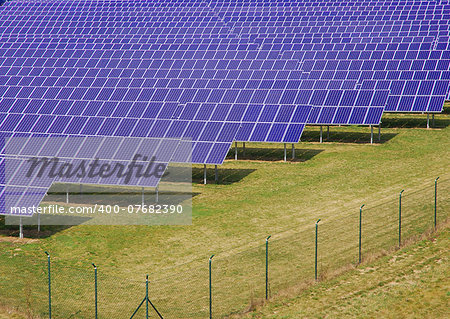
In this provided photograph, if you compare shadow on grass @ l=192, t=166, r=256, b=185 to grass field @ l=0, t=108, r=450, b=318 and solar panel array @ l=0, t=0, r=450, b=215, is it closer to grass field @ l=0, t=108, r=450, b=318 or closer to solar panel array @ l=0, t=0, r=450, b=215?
grass field @ l=0, t=108, r=450, b=318

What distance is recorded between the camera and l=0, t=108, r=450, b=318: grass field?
66.8 feet

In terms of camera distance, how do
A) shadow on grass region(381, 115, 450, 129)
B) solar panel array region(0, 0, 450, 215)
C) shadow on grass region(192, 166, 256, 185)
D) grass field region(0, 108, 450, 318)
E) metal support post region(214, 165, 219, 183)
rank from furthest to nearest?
shadow on grass region(381, 115, 450, 129) → solar panel array region(0, 0, 450, 215) → shadow on grass region(192, 166, 256, 185) → metal support post region(214, 165, 219, 183) → grass field region(0, 108, 450, 318)

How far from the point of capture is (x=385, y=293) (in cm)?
2080

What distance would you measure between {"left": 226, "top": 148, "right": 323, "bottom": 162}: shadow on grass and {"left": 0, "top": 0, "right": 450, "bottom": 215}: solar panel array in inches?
74.2

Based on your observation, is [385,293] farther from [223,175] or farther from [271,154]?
[271,154]

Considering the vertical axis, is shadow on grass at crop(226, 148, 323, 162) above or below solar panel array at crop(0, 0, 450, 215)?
below

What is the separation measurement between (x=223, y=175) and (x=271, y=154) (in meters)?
5.51

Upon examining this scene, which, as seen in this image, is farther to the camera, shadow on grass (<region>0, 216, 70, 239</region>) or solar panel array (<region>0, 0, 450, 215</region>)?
solar panel array (<region>0, 0, 450, 215</region>)

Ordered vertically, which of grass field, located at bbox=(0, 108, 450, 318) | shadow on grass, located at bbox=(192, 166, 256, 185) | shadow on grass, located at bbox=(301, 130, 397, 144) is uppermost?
shadow on grass, located at bbox=(301, 130, 397, 144)

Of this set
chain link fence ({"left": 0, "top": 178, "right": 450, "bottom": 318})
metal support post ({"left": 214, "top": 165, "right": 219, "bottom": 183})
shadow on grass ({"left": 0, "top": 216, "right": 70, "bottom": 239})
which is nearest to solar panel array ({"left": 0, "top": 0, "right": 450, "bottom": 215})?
metal support post ({"left": 214, "top": 165, "right": 219, "bottom": 183})

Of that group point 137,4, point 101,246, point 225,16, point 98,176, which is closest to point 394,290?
point 101,246

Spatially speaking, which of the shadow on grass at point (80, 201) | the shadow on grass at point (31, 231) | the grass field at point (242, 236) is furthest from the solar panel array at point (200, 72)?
the grass field at point (242, 236)

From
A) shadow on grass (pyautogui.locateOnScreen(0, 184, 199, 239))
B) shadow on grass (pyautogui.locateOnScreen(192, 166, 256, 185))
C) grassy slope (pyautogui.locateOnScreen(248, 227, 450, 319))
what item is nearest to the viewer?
grassy slope (pyautogui.locateOnScreen(248, 227, 450, 319))

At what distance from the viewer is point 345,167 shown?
36.7 m
